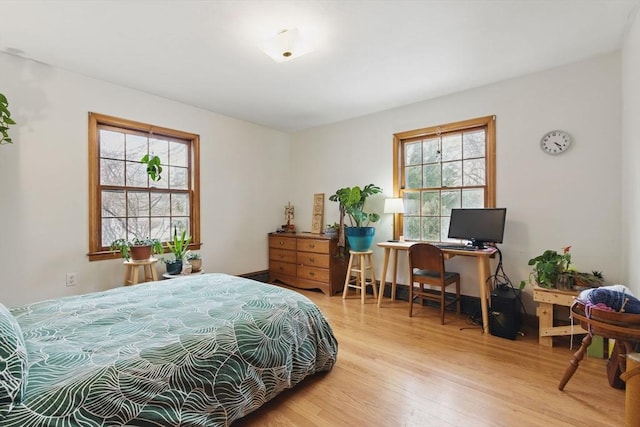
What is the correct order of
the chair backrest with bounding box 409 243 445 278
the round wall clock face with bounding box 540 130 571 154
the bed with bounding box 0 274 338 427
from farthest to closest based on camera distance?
the chair backrest with bounding box 409 243 445 278 → the round wall clock face with bounding box 540 130 571 154 → the bed with bounding box 0 274 338 427

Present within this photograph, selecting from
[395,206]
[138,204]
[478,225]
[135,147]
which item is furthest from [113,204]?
[478,225]

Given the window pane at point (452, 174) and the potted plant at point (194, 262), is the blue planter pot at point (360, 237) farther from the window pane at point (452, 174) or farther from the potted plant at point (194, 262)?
the potted plant at point (194, 262)

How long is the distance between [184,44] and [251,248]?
9.40 ft

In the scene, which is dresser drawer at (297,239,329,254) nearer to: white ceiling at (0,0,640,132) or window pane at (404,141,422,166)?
window pane at (404,141,422,166)

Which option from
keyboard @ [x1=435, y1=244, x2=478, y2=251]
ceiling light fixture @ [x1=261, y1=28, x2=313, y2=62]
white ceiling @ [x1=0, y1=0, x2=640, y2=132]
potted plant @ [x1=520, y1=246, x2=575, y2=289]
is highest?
white ceiling @ [x1=0, y1=0, x2=640, y2=132]

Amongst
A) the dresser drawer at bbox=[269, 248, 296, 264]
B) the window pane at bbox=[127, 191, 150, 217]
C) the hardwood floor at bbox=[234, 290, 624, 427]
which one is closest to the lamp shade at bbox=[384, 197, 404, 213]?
the hardwood floor at bbox=[234, 290, 624, 427]

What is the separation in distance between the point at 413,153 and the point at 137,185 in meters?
3.41

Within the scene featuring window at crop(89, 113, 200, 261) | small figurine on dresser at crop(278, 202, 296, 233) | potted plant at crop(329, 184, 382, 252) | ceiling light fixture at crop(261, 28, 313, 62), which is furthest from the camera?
small figurine on dresser at crop(278, 202, 296, 233)

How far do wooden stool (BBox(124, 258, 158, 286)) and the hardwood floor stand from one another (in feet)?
6.88

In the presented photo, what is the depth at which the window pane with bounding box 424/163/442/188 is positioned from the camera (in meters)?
3.64

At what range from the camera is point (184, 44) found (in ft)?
7.88

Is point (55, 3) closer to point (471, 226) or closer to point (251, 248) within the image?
point (251, 248)

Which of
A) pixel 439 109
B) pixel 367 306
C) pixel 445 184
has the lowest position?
pixel 367 306

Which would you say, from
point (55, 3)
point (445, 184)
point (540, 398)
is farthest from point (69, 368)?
point (445, 184)
